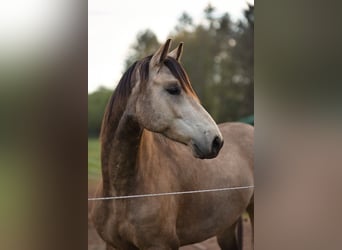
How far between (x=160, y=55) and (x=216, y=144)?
727mm

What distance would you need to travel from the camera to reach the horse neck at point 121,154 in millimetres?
3979

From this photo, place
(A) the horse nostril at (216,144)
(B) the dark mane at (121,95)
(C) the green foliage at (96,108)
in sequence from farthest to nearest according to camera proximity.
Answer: (A) the horse nostril at (216,144) → (B) the dark mane at (121,95) → (C) the green foliage at (96,108)

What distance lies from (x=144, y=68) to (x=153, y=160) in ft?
1.97

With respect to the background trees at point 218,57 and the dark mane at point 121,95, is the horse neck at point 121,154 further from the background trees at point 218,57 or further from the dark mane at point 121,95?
the background trees at point 218,57

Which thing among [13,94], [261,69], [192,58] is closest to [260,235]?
[261,69]

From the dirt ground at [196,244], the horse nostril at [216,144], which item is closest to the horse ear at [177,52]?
the horse nostril at [216,144]

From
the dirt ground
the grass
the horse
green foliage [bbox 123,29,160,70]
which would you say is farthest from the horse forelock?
the dirt ground

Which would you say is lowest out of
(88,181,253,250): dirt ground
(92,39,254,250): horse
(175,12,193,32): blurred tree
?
(88,181,253,250): dirt ground

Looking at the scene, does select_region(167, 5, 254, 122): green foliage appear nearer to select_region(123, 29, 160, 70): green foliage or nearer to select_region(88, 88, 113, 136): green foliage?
select_region(123, 29, 160, 70): green foliage

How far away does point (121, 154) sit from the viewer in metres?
4.07

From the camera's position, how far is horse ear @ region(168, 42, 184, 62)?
4.13 metres

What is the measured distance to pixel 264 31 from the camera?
→ 15.8 feet

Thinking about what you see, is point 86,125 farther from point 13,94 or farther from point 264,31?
point 264,31

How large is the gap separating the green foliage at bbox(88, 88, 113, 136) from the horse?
0.04 metres
